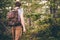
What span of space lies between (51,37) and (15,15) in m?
2.76

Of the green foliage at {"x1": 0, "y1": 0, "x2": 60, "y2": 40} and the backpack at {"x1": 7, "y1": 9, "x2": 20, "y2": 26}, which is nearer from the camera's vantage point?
the backpack at {"x1": 7, "y1": 9, "x2": 20, "y2": 26}

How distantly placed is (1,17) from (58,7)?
2.35 m

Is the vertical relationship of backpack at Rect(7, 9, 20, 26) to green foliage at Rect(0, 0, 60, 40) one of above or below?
above

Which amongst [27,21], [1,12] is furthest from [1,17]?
[27,21]

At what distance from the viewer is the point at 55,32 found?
1155 cm

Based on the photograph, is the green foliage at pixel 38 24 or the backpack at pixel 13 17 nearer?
the backpack at pixel 13 17

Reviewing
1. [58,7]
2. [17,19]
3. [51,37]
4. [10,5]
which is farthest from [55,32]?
[17,19]

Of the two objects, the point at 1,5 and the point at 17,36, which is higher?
the point at 1,5

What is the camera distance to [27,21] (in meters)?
11.9

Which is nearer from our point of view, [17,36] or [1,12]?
[17,36]

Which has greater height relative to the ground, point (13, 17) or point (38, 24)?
point (13, 17)

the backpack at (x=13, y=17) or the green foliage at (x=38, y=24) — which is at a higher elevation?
the backpack at (x=13, y=17)

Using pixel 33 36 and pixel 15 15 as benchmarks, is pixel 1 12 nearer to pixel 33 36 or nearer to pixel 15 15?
pixel 33 36

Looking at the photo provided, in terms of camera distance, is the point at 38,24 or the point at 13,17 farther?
the point at 38,24
